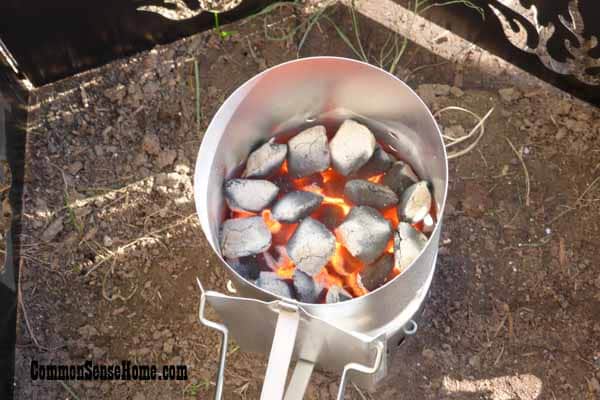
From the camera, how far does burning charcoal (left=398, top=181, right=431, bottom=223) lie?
141cm

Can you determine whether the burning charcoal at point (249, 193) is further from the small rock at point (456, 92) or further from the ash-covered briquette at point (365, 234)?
the small rock at point (456, 92)

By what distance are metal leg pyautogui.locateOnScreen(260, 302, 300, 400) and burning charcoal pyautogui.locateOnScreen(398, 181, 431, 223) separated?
40cm

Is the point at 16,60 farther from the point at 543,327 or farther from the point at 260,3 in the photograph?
the point at 543,327

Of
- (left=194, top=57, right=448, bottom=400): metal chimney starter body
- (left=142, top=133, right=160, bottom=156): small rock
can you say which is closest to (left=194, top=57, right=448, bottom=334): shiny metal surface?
(left=194, top=57, right=448, bottom=400): metal chimney starter body

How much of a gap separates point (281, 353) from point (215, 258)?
66 centimetres

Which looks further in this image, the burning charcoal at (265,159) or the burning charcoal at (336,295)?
the burning charcoal at (265,159)

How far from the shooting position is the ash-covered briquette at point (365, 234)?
140 centimetres

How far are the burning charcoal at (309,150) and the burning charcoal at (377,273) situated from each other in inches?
9.9

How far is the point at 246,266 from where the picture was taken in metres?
1.45

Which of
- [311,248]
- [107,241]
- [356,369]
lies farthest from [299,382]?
[107,241]

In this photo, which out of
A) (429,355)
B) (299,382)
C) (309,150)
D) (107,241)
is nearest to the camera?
(299,382)

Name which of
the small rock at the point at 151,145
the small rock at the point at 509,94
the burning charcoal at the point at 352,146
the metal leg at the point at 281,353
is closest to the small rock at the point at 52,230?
the small rock at the point at 151,145

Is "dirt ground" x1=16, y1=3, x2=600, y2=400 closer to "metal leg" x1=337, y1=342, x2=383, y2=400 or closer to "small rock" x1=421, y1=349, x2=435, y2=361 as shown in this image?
"small rock" x1=421, y1=349, x2=435, y2=361

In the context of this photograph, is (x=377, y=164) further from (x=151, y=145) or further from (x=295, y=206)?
(x=151, y=145)
